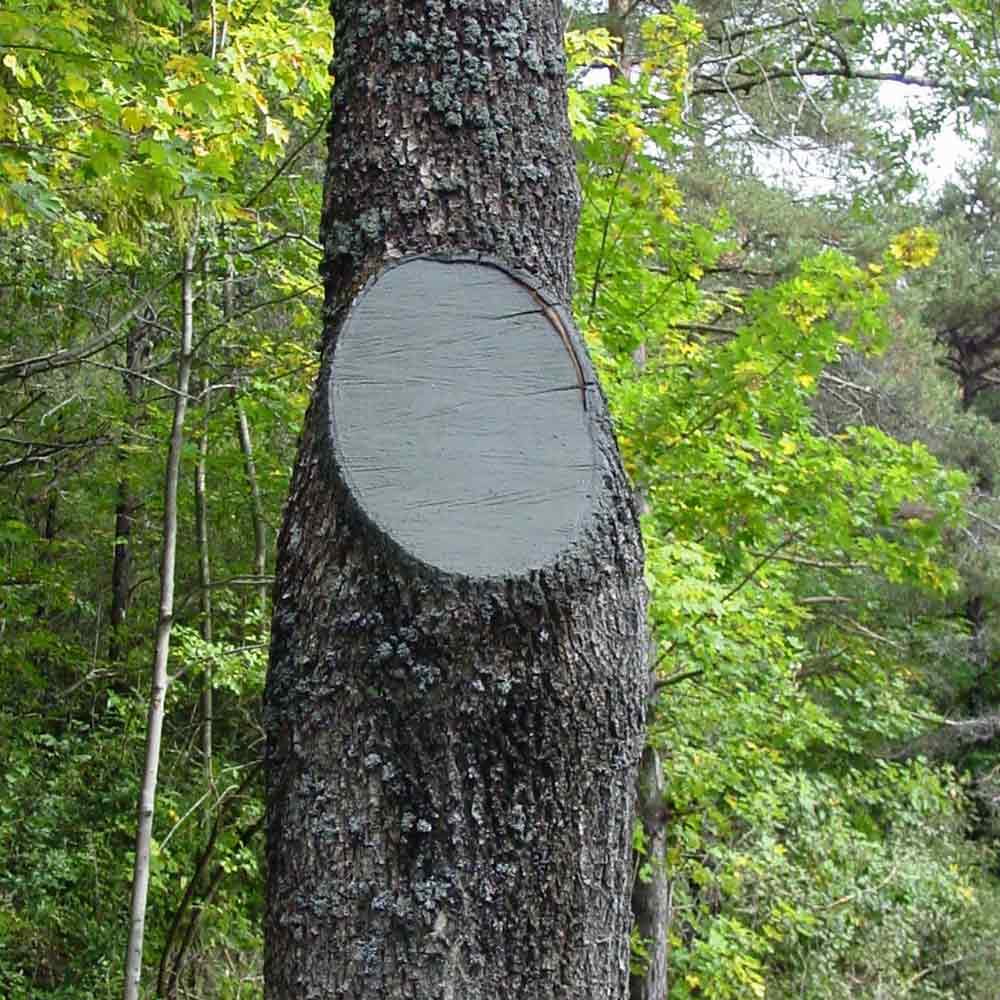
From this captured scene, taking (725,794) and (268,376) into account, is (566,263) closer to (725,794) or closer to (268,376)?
(268,376)

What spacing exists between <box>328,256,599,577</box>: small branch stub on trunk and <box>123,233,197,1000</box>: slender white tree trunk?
3598 mm

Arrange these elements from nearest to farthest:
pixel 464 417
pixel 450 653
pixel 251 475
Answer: pixel 450 653 < pixel 464 417 < pixel 251 475

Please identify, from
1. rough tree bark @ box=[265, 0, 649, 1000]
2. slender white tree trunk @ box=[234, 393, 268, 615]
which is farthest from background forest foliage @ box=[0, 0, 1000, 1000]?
rough tree bark @ box=[265, 0, 649, 1000]

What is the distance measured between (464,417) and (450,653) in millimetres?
324

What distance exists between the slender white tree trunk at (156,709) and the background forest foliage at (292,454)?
127mm

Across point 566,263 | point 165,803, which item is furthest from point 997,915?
point 566,263

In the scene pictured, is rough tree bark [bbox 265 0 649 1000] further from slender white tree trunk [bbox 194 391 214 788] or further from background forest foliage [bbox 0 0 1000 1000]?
slender white tree trunk [bbox 194 391 214 788]

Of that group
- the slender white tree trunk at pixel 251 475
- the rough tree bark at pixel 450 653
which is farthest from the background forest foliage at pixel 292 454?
the rough tree bark at pixel 450 653

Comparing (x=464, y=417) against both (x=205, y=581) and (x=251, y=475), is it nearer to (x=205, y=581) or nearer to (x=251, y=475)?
(x=251, y=475)

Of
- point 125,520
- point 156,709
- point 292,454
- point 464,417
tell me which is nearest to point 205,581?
point 292,454

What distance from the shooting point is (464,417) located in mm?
1676

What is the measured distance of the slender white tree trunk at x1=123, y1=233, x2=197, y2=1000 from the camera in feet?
16.0

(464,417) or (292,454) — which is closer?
(464,417)

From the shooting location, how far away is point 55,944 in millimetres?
6586
